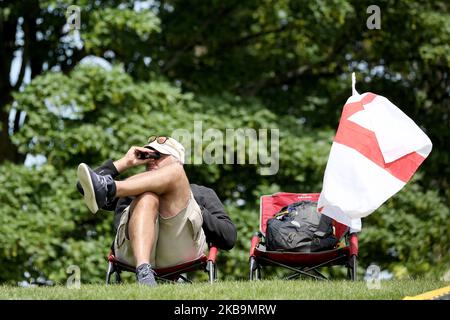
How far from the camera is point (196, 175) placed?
10.8 meters

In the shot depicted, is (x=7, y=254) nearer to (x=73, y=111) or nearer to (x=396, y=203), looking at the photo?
(x=73, y=111)

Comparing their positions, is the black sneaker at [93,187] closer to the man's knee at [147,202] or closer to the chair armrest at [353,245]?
the man's knee at [147,202]

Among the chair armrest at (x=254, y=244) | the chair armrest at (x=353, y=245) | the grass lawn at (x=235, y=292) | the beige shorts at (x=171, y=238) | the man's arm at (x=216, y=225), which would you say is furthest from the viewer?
the chair armrest at (x=254, y=244)

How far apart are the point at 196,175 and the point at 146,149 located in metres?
5.00

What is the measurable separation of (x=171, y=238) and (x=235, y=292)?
1.01m

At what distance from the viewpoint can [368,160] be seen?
→ 5672 mm

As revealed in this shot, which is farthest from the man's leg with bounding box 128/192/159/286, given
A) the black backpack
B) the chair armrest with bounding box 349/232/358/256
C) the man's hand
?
the chair armrest with bounding box 349/232/358/256

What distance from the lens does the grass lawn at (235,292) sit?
4.68 metres

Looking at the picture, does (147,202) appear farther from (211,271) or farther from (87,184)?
(211,271)

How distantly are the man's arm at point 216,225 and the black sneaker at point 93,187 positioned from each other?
0.91 meters

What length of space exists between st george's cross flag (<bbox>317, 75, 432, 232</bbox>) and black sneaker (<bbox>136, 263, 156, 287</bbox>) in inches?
44.6

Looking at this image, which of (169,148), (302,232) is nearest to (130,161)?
(169,148)

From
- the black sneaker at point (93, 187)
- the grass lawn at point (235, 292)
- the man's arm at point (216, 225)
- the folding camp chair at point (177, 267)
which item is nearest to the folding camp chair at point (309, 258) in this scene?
the man's arm at point (216, 225)
